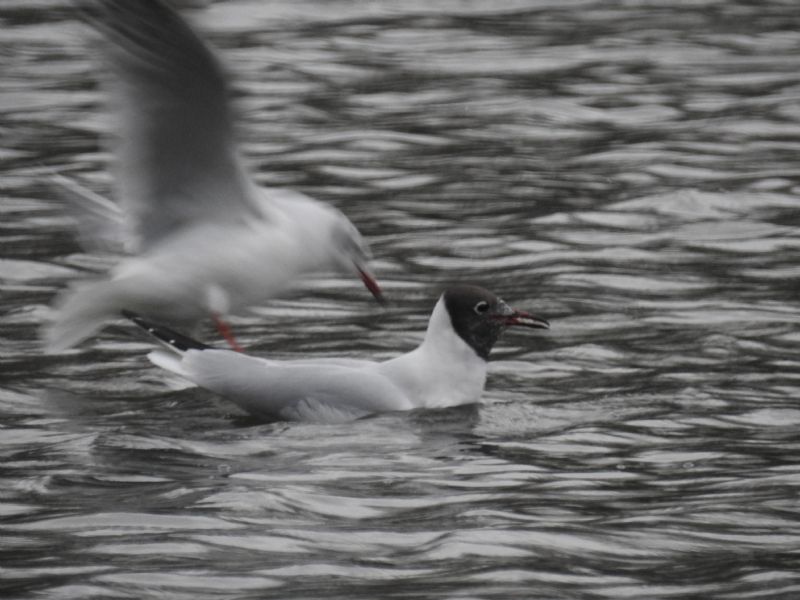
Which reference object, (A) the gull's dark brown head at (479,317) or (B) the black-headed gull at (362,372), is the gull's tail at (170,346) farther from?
(A) the gull's dark brown head at (479,317)

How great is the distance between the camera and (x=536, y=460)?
310 inches

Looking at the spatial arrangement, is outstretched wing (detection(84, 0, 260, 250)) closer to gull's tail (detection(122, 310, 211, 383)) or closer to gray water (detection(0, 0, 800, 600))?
gull's tail (detection(122, 310, 211, 383))

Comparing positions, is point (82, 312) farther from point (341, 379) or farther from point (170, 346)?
point (341, 379)

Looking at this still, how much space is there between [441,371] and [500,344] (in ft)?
4.76

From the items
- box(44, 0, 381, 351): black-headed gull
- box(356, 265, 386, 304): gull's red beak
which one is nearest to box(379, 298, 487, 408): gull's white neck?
box(356, 265, 386, 304): gull's red beak

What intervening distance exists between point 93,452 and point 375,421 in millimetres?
1277

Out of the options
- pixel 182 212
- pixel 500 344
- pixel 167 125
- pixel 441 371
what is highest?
pixel 167 125

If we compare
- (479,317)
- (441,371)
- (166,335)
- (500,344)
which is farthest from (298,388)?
(500,344)

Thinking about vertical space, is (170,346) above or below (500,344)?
above

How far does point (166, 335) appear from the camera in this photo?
904 cm

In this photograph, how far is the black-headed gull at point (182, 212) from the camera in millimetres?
8531

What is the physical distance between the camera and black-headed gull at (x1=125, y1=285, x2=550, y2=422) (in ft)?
27.9

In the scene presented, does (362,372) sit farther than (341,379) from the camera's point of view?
Yes

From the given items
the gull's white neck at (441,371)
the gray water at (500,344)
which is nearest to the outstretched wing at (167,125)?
the gray water at (500,344)
